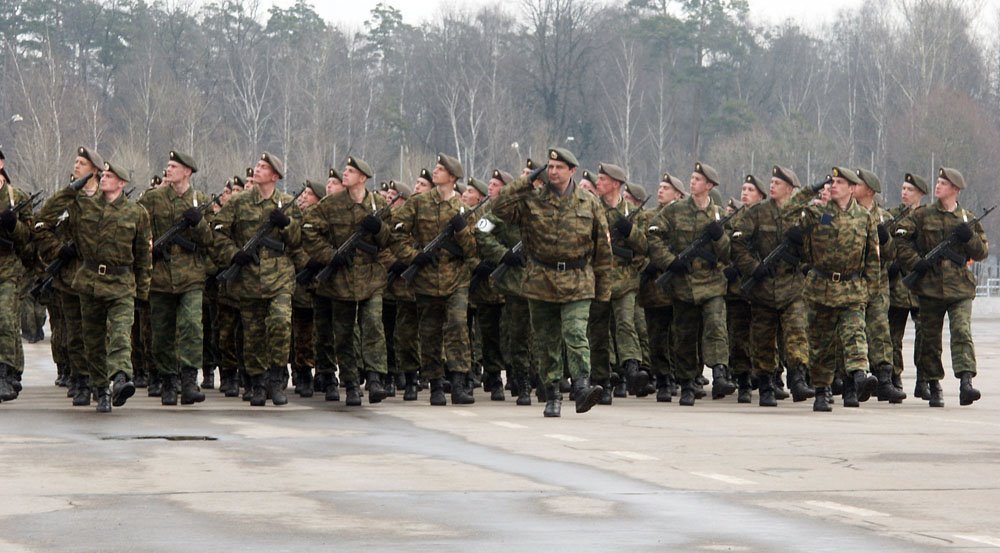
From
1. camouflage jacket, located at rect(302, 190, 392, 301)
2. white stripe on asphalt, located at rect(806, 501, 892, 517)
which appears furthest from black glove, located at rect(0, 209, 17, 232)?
white stripe on asphalt, located at rect(806, 501, 892, 517)

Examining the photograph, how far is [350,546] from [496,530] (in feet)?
2.39

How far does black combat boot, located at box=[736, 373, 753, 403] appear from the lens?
57.9 ft

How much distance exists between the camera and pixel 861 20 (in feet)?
395

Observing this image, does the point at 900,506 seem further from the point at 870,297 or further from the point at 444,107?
the point at 444,107

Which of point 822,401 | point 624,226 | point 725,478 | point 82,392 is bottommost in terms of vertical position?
point 725,478

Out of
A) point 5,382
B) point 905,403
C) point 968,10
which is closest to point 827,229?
point 905,403

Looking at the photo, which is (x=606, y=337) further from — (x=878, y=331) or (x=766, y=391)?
(x=878, y=331)

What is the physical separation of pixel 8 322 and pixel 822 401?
6.16m

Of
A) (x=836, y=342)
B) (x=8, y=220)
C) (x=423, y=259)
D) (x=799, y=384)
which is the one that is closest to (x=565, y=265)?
(x=423, y=259)

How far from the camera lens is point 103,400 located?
15.0 m

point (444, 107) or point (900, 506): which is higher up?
point (444, 107)

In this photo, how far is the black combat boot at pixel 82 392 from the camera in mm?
15711

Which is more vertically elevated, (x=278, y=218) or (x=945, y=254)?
(x=278, y=218)

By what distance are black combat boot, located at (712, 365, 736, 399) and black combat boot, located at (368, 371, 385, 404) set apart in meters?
2.76
